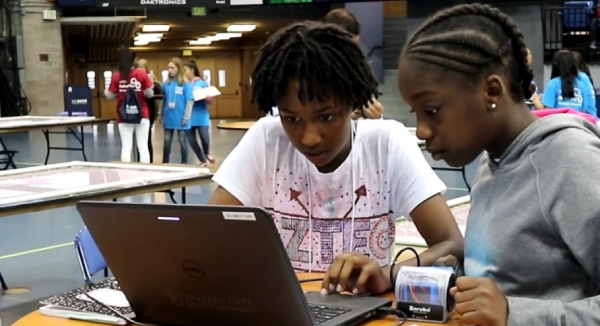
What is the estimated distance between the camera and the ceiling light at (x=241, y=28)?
20406 mm

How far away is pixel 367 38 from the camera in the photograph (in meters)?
17.2

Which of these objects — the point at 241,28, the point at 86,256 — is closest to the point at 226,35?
the point at 241,28

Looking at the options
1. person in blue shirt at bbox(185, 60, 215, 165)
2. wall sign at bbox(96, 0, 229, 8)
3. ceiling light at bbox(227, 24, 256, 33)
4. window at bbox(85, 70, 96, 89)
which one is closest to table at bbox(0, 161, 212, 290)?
person in blue shirt at bbox(185, 60, 215, 165)

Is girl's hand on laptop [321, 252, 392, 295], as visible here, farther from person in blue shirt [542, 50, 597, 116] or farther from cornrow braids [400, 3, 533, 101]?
person in blue shirt [542, 50, 597, 116]

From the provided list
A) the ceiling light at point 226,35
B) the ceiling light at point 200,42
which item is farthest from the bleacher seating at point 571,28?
the ceiling light at point 200,42

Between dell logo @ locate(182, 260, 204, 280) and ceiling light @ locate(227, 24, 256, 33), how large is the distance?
1912 centimetres

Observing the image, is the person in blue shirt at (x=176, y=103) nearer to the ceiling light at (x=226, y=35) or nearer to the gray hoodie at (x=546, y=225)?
the gray hoodie at (x=546, y=225)

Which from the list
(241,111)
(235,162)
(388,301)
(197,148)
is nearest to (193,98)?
(197,148)

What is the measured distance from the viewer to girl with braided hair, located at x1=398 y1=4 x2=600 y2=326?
127cm

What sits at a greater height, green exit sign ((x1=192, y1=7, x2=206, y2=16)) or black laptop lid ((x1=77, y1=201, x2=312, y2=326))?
green exit sign ((x1=192, y1=7, x2=206, y2=16))

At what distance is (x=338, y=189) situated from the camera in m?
2.09

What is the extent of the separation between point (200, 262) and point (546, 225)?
569 millimetres

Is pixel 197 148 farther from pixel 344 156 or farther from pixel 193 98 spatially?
pixel 344 156

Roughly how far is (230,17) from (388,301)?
17.9 meters
